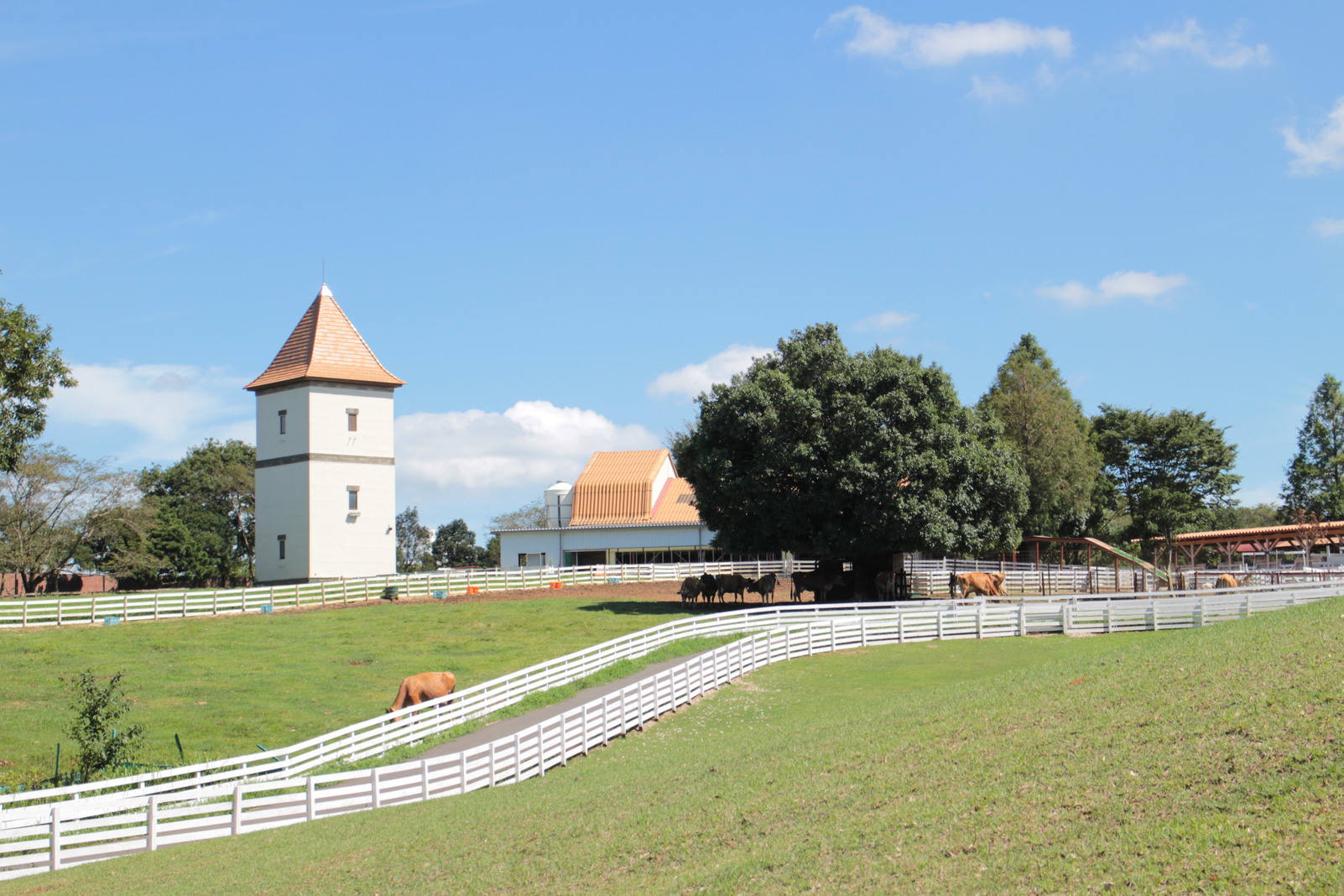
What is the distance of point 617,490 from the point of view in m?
76.2

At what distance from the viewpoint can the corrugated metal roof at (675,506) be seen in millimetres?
74562

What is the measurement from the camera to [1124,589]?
171 feet

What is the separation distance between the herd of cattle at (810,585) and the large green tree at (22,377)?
24401 mm

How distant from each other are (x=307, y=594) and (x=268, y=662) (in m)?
17.0

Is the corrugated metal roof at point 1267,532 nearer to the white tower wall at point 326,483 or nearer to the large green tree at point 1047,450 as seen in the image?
the large green tree at point 1047,450

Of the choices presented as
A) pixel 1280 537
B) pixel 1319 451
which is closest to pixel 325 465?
pixel 1280 537

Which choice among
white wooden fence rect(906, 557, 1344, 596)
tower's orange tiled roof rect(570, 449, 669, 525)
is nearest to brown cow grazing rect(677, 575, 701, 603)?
white wooden fence rect(906, 557, 1344, 596)

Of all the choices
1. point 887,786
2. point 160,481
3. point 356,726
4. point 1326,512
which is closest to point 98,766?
point 356,726

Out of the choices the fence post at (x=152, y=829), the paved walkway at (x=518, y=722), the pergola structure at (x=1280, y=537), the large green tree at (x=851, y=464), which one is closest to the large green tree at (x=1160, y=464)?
the pergola structure at (x=1280, y=537)

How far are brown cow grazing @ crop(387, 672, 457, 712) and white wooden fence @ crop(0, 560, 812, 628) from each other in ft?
69.0

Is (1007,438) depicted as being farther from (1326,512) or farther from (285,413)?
(285,413)

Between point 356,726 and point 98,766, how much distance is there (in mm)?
4579

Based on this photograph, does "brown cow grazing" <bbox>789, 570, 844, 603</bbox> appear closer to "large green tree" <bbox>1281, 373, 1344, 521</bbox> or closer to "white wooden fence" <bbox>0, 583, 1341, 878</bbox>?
"white wooden fence" <bbox>0, 583, 1341, 878</bbox>

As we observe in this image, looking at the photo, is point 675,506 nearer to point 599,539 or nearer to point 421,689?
point 599,539
